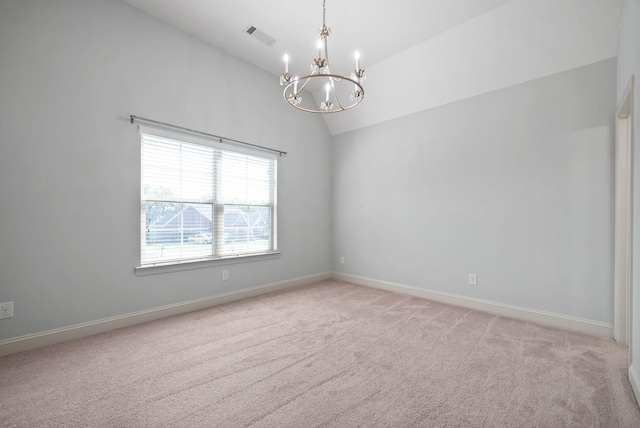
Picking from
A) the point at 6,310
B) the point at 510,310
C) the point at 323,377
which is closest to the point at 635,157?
the point at 510,310

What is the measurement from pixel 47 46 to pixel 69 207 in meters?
1.43

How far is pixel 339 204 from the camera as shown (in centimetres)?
498

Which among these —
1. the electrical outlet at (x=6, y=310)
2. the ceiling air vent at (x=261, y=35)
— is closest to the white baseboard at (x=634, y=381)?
the ceiling air vent at (x=261, y=35)

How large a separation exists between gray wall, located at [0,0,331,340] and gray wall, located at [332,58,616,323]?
2.56 meters

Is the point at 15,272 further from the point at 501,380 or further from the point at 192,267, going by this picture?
the point at 501,380

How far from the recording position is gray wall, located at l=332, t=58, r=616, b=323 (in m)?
2.66

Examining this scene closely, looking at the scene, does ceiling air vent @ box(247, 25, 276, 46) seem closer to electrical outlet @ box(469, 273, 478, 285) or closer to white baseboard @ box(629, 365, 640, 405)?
electrical outlet @ box(469, 273, 478, 285)

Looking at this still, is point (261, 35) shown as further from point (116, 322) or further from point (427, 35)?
point (116, 322)

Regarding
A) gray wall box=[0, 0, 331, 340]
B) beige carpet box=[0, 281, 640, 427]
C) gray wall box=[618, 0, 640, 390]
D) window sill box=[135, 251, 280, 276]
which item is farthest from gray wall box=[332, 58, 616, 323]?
gray wall box=[0, 0, 331, 340]

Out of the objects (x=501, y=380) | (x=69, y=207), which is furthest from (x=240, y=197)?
(x=501, y=380)

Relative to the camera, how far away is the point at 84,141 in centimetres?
258

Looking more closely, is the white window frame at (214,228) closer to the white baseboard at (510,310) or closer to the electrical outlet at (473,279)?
the white baseboard at (510,310)

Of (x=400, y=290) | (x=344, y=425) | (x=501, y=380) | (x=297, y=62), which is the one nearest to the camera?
(x=344, y=425)

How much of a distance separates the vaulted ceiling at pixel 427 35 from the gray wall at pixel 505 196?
0.22 m
